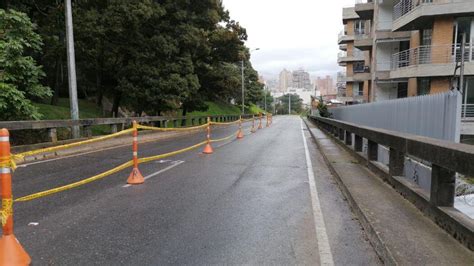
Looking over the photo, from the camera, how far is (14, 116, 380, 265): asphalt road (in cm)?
468

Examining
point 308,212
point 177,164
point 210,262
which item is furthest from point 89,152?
point 210,262

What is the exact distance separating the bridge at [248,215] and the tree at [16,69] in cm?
461

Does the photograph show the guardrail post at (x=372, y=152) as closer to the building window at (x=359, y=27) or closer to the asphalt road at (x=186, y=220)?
the asphalt road at (x=186, y=220)

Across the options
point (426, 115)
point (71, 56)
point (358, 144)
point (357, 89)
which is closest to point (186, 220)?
point (426, 115)

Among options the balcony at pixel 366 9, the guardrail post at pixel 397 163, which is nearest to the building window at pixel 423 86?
the balcony at pixel 366 9

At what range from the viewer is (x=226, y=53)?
121ft

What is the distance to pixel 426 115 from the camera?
8336 mm

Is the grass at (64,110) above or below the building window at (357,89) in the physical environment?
below

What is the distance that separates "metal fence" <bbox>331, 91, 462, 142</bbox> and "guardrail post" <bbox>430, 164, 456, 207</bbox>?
Result: 5.81ft

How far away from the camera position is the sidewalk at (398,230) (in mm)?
4293

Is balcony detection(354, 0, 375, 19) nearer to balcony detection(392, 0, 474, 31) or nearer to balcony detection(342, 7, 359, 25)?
balcony detection(392, 0, 474, 31)

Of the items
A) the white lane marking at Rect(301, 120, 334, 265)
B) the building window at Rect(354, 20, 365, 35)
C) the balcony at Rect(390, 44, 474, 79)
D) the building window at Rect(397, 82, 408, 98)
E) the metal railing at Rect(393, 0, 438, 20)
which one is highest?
the building window at Rect(354, 20, 365, 35)

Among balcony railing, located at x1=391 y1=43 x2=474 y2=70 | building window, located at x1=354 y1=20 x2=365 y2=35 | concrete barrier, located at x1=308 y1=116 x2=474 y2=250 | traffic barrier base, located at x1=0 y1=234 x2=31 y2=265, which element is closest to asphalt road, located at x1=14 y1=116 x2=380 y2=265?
traffic barrier base, located at x1=0 y1=234 x2=31 y2=265

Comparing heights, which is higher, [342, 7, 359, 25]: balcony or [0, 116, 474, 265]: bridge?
[342, 7, 359, 25]: balcony
